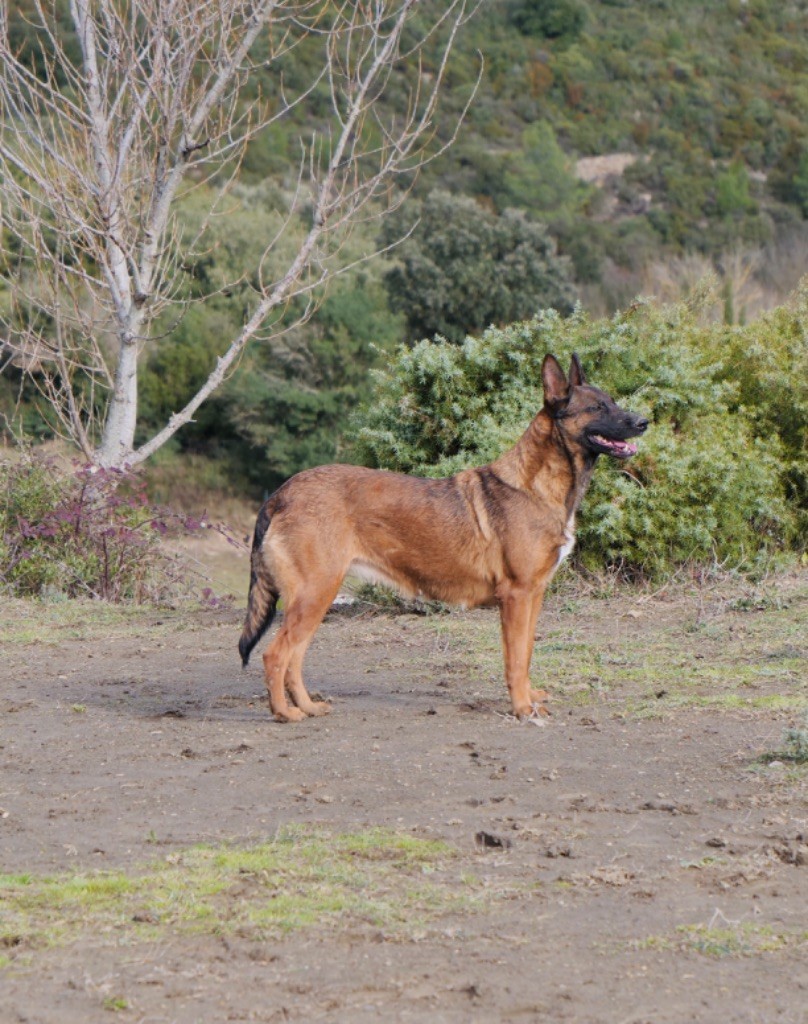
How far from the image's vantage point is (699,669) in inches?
342

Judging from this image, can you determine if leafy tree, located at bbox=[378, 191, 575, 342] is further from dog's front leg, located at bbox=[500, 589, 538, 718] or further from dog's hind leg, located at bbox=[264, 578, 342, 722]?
dog's hind leg, located at bbox=[264, 578, 342, 722]

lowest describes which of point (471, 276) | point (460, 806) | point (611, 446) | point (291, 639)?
point (460, 806)

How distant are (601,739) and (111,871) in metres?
2.81

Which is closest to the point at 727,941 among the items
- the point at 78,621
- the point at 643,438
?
the point at 643,438

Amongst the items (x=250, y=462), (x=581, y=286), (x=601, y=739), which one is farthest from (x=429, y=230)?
(x=601, y=739)

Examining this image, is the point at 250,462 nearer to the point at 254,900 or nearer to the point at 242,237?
the point at 242,237

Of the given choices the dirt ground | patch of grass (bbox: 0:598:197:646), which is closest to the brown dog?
the dirt ground

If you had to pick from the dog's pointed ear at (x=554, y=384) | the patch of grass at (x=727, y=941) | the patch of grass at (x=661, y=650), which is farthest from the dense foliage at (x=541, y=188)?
the patch of grass at (x=727, y=941)

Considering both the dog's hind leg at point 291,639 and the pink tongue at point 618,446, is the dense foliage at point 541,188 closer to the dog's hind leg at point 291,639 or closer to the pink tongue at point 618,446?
the dog's hind leg at point 291,639

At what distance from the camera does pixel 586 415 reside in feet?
25.4

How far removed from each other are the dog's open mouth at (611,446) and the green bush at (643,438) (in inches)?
137

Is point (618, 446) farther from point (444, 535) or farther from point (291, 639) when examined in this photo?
point (291, 639)

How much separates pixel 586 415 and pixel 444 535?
1000mm

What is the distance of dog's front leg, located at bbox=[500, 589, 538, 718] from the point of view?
7598mm
